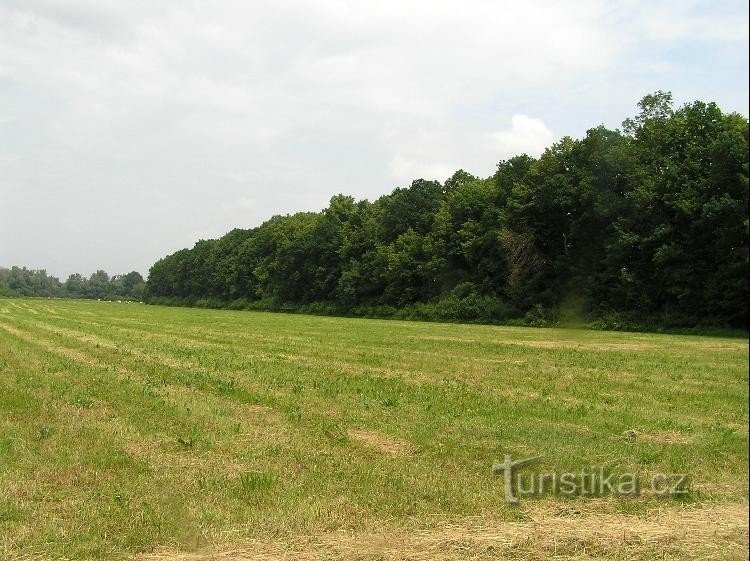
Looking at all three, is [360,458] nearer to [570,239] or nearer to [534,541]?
[534,541]

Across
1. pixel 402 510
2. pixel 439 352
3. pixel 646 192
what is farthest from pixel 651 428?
pixel 439 352

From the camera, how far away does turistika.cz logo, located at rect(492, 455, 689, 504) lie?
6949mm

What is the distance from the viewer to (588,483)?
287 inches

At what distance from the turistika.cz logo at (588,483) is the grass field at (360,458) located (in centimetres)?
16

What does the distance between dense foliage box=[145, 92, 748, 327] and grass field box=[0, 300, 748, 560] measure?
0.83 meters

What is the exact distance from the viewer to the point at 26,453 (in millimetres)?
8289

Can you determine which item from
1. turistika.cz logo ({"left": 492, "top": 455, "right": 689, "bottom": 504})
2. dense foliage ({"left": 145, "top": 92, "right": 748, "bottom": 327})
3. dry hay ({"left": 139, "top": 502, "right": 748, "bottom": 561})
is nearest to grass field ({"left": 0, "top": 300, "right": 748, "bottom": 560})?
dry hay ({"left": 139, "top": 502, "right": 748, "bottom": 561})

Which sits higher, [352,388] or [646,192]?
[646,192]

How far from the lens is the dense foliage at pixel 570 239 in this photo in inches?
228

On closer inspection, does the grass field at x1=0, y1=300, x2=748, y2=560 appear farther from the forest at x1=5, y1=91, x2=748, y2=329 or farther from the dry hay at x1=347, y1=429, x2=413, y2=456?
the forest at x1=5, y1=91, x2=748, y2=329

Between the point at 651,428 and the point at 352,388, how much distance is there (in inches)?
251

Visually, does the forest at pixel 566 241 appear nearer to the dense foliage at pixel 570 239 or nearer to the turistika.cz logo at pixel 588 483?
the dense foliage at pixel 570 239

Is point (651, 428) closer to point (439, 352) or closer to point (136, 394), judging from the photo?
point (136, 394)

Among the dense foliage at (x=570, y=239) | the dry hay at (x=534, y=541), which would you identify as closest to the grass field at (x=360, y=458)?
the dry hay at (x=534, y=541)
